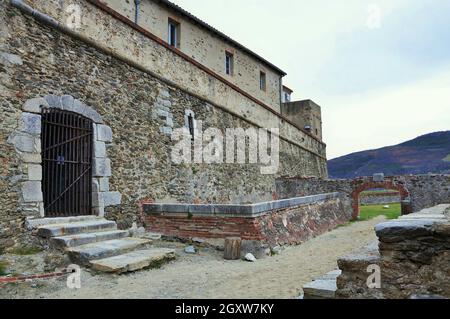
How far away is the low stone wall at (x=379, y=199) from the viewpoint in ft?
92.0

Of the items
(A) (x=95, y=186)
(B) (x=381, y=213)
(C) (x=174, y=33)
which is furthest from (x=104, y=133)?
(B) (x=381, y=213)

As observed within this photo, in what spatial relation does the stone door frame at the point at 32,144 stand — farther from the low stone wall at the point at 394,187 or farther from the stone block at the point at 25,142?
the low stone wall at the point at 394,187

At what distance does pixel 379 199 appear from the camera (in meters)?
28.4

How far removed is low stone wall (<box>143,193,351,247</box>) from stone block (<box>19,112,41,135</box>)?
3152 millimetres

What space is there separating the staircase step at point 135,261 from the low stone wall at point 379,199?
24.7 metres

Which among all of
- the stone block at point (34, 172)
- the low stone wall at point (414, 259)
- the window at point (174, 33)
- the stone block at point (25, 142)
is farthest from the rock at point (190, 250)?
the window at point (174, 33)

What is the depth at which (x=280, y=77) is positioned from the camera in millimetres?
23281

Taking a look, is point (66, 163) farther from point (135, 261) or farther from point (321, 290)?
point (321, 290)

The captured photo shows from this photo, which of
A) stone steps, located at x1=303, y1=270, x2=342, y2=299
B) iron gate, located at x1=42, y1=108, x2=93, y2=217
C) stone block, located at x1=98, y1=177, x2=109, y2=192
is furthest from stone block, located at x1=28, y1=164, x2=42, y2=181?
stone steps, located at x1=303, y1=270, x2=342, y2=299

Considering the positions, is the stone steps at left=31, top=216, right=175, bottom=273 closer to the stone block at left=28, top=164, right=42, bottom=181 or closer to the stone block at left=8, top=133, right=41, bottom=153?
the stone block at left=28, top=164, right=42, bottom=181

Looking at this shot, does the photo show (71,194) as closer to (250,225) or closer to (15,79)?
(15,79)

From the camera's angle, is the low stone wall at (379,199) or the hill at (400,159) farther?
the hill at (400,159)

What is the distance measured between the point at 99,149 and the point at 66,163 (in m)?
0.74

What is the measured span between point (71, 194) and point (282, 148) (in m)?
12.1
